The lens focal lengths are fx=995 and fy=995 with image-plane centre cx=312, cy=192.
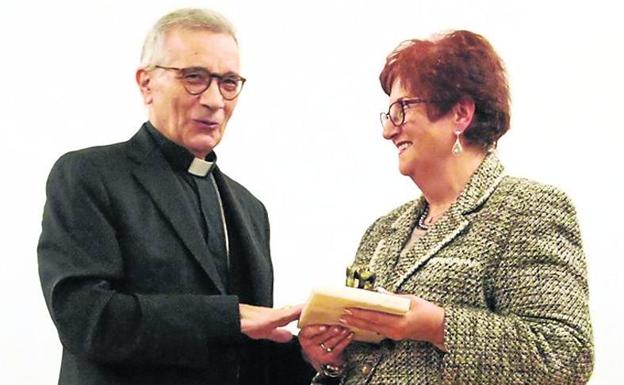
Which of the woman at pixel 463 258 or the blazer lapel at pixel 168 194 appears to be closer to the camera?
the woman at pixel 463 258

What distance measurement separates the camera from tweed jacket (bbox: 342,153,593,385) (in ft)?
5.47

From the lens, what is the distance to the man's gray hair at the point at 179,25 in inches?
77.9

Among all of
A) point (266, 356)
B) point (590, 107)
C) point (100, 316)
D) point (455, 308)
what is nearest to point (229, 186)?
point (266, 356)

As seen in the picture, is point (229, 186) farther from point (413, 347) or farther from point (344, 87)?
point (344, 87)

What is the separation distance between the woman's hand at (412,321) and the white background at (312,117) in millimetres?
1090

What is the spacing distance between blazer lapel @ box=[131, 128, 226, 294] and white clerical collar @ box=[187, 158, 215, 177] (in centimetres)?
6

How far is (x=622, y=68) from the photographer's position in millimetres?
2742

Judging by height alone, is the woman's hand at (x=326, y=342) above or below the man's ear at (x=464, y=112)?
below

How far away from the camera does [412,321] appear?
5.52 ft

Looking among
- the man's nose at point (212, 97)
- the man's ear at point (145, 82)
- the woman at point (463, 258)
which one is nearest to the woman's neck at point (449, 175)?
the woman at point (463, 258)

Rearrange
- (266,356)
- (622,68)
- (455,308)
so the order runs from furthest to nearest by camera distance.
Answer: (622,68)
(266,356)
(455,308)

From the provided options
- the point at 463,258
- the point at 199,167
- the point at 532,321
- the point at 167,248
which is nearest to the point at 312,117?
the point at 199,167

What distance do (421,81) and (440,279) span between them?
39cm

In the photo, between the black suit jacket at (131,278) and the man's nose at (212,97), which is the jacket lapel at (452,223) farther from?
the man's nose at (212,97)
